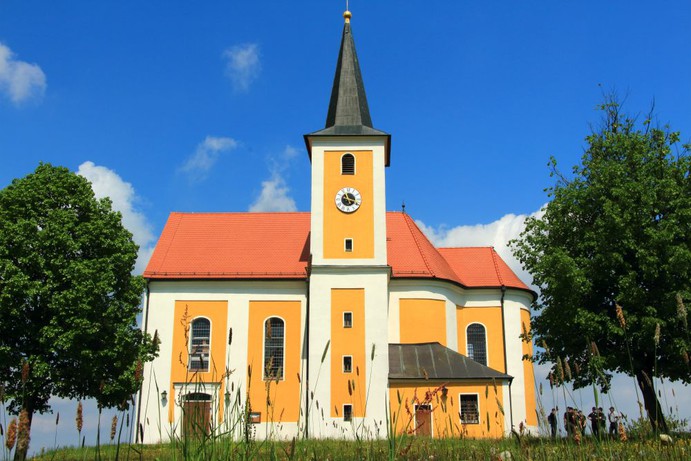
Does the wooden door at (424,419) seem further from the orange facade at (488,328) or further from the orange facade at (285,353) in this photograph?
the orange facade at (488,328)

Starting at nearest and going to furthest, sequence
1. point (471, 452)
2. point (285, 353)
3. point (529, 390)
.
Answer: point (471, 452) < point (285, 353) < point (529, 390)

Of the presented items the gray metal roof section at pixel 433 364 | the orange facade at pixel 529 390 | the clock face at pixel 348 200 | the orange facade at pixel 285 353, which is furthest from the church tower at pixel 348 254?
the orange facade at pixel 529 390

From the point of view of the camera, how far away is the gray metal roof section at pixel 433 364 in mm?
28391

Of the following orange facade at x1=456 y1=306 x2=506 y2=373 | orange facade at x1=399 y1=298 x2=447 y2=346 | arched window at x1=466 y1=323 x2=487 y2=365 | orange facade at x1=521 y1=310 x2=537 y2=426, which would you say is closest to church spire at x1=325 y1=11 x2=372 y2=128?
orange facade at x1=399 y1=298 x2=447 y2=346

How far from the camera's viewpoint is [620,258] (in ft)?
70.3

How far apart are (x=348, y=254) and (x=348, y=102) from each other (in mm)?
8098

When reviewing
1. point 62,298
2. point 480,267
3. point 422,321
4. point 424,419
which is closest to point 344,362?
point 422,321

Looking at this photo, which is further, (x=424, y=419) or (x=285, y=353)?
(x=285, y=353)

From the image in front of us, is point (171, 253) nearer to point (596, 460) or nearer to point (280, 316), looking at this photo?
point (280, 316)

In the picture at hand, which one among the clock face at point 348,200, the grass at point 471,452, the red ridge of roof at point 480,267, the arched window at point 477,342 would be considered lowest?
the grass at point 471,452

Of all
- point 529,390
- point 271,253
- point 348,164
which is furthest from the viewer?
point 271,253

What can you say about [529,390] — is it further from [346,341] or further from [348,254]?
[348,254]

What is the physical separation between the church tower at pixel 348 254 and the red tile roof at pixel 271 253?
2897 mm

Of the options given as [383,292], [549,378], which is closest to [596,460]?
Answer: [549,378]
